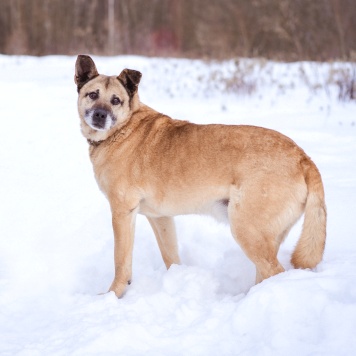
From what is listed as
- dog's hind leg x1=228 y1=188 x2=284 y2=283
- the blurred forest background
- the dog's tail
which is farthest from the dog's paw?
the blurred forest background

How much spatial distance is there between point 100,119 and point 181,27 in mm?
21824

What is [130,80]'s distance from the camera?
4309 mm

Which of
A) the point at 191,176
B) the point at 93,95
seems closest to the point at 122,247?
the point at 191,176

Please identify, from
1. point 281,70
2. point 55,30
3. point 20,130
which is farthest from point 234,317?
point 55,30

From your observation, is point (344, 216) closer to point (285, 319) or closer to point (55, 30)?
point (285, 319)

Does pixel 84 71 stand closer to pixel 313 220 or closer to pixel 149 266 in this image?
pixel 149 266

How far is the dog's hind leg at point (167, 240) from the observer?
4.30 metres

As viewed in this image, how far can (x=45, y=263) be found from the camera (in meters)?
4.41

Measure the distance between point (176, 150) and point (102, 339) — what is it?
145cm

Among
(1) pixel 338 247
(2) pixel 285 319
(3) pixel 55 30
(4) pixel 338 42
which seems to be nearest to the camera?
(2) pixel 285 319

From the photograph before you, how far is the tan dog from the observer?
3.50 m

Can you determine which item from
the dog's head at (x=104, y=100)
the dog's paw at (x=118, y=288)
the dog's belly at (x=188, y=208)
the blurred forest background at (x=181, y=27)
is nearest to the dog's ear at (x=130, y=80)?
the dog's head at (x=104, y=100)

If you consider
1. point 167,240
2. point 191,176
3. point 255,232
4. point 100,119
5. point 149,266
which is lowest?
point 149,266

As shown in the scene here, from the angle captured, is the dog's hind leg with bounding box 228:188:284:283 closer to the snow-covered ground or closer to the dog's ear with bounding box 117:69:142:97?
the snow-covered ground
